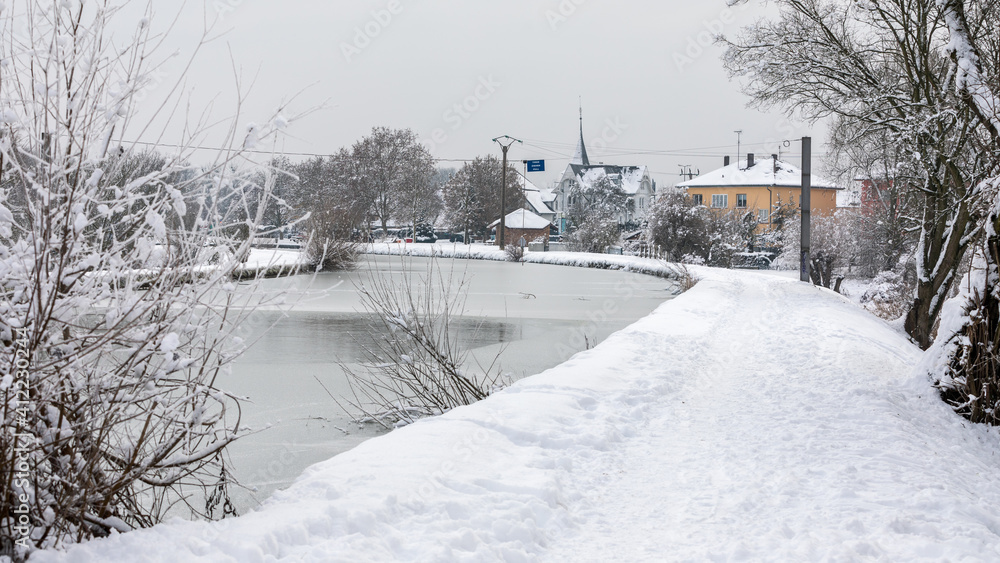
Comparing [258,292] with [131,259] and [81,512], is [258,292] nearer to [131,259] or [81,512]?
[131,259]

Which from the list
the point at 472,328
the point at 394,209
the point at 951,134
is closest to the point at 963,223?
the point at 951,134

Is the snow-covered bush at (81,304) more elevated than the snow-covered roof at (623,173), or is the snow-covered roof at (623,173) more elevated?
the snow-covered roof at (623,173)

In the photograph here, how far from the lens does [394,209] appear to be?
69.2 metres

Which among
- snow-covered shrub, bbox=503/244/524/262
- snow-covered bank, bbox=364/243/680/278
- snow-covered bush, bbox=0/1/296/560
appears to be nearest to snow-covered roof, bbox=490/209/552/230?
snow-covered bank, bbox=364/243/680/278

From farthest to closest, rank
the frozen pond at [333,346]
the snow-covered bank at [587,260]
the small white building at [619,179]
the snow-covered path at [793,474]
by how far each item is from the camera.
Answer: the small white building at [619,179], the snow-covered bank at [587,260], the frozen pond at [333,346], the snow-covered path at [793,474]

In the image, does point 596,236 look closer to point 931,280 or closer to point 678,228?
point 678,228

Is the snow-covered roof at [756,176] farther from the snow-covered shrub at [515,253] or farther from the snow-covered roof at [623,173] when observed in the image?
the snow-covered shrub at [515,253]

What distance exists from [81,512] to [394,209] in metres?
66.8

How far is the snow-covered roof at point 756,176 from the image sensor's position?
75.2m

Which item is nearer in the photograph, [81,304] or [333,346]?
[81,304]

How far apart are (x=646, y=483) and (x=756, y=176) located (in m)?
77.2

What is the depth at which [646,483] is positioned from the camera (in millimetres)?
5113

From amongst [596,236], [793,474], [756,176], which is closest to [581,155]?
[756,176]

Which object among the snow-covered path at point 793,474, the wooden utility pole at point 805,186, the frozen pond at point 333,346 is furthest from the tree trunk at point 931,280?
the wooden utility pole at point 805,186
